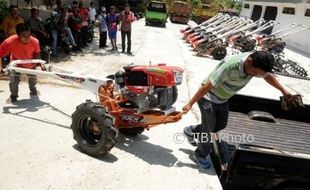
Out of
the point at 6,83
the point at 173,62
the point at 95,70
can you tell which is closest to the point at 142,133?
the point at 6,83

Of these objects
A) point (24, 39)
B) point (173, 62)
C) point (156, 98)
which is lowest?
point (173, 62)

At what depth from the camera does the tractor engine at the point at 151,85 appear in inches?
192

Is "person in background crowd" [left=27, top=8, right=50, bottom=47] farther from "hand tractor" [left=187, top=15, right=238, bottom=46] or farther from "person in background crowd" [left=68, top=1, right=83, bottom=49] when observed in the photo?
"hand tractor" [left=187, top=15, right=238, bottom=46]

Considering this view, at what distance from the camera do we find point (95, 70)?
996cm

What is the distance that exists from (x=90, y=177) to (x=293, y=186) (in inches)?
91.7

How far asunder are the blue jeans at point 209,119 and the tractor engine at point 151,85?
0.48m

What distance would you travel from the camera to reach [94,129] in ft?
16.3

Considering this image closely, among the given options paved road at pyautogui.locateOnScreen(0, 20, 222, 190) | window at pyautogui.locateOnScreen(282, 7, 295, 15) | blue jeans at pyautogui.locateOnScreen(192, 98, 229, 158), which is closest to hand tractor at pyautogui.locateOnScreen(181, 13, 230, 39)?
window at pyautogui.locateOnScreen(282, 7, 295, 15)

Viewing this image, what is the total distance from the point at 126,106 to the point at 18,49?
2509 mm

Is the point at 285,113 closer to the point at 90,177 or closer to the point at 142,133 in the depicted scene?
the point at 142,133

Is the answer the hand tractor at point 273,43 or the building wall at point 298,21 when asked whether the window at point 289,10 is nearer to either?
the building wall at point 298,21

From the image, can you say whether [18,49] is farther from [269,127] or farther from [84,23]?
[84,23]

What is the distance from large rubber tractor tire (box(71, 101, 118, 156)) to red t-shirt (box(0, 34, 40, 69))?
2231 millimetres

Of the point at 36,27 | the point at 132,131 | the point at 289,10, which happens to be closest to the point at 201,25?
the point at 289,10
